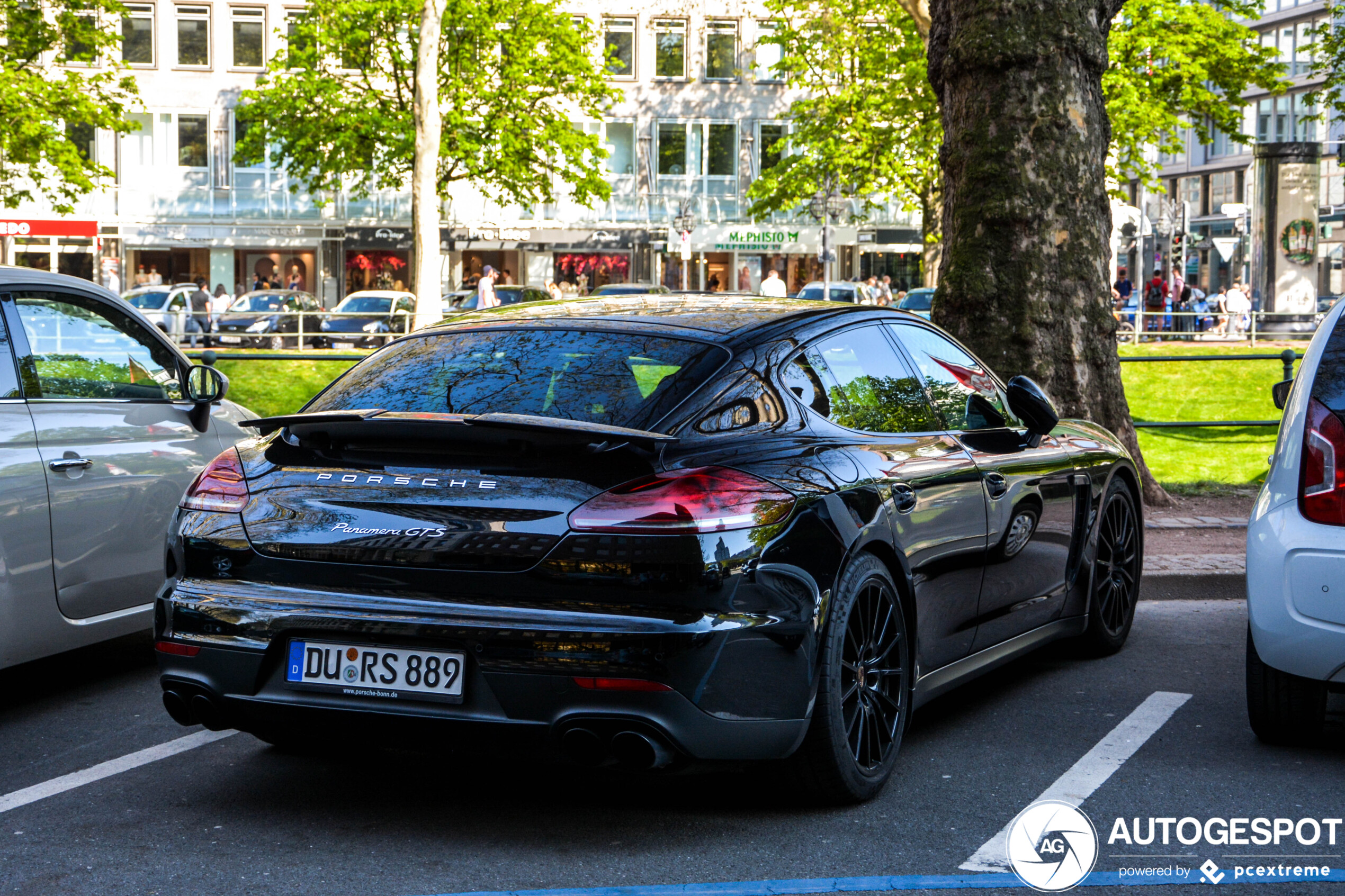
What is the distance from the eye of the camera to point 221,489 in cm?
443

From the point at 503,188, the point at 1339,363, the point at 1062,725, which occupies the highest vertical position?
the point at 503,188

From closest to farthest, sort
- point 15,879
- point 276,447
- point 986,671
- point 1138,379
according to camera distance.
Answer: point 15,879
point 276,447
point 986,671
point 1138,379

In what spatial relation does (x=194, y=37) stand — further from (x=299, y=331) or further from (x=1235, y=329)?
(x=1235, y=329)

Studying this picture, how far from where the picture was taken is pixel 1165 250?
7525 cm

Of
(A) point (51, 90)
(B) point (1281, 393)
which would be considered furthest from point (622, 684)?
(A) point (51, 90)

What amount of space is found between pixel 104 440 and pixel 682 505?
118 inches

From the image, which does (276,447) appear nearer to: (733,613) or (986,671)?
(733,613)

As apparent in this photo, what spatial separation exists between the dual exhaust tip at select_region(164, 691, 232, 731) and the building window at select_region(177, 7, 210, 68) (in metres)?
52.6

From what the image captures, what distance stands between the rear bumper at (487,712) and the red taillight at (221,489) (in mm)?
405

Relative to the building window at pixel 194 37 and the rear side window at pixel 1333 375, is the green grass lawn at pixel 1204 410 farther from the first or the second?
the building window at pixel 194 37

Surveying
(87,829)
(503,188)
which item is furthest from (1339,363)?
(503,188)

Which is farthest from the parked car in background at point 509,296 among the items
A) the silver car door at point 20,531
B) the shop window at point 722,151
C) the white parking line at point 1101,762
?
the white parking line at point 1101,762

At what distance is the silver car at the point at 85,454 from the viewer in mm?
5590

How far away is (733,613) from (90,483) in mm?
2995
